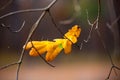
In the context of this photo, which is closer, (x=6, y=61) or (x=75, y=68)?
(x=6, y=61)

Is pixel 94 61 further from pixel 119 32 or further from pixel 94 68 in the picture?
pixel 119 32

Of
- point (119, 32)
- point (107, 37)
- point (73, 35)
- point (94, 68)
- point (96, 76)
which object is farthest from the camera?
point (94, 68)

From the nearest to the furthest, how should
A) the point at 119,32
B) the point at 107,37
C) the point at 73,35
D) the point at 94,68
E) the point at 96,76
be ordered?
the point at 73,35 → the point at 119,32 → the point at 107,37 → the point at 96,76 → the point at 94,68

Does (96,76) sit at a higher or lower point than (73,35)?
higher

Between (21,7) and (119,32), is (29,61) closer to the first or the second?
(21,7)

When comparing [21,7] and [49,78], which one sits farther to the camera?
[49,78]

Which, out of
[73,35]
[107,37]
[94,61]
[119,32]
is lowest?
[73,35]

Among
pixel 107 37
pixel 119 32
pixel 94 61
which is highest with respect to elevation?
pixel 94 61

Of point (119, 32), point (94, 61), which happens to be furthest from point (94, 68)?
point (119, 32)

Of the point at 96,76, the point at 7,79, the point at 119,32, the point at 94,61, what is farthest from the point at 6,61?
the point at 119,32
